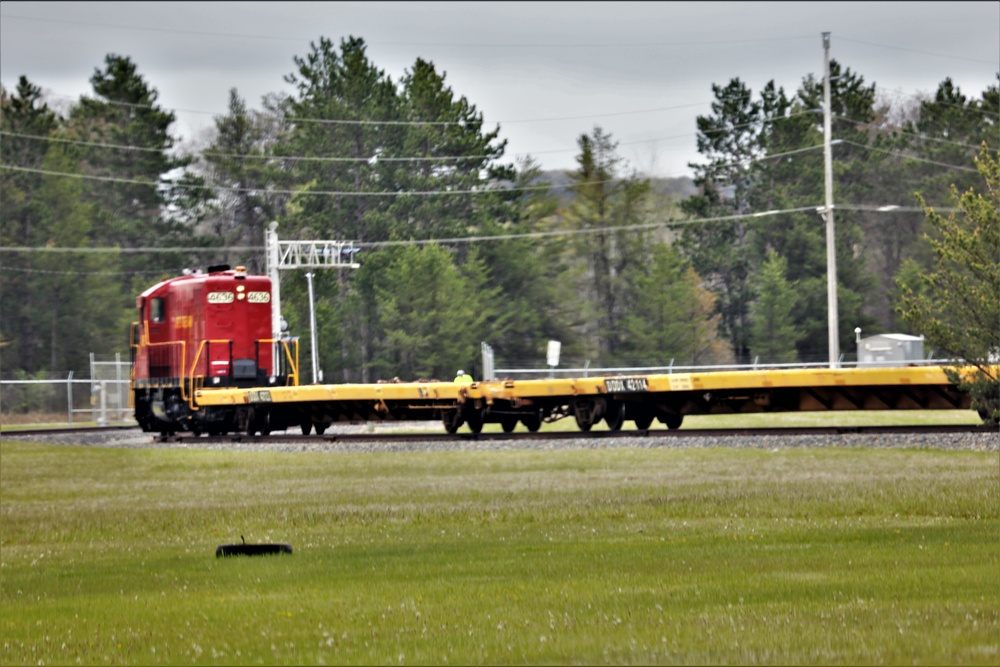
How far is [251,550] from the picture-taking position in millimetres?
13328

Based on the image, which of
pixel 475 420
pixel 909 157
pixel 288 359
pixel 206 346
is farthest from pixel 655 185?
pixel 475 420

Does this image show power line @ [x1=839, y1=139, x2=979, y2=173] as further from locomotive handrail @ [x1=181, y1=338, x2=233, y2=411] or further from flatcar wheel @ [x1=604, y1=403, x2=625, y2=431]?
flatcar wheel @ [x1=604, y1=403, x2=625, y2=431]

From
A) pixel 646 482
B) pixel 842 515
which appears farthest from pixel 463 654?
pixel 646 482

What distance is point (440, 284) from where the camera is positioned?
Answer: 67.1 meters

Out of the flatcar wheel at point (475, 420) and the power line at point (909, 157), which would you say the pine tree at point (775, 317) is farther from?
the flatcar wheel at point (475, 420)

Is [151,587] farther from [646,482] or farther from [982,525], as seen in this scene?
[646,482]

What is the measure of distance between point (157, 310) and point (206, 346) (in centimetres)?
289

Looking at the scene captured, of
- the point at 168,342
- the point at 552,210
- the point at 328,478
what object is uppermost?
the point at 552,210

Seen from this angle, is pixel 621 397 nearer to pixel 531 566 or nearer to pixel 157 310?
pixel 157 310

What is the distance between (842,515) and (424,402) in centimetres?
1587

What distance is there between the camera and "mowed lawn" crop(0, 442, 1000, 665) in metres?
7.75

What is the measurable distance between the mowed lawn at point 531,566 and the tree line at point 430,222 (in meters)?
45.3

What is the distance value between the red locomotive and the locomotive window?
0.08 feet

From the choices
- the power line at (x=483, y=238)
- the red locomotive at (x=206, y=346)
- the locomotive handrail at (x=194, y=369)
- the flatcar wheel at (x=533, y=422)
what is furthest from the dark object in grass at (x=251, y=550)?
the power line at (x=483, y=238)
